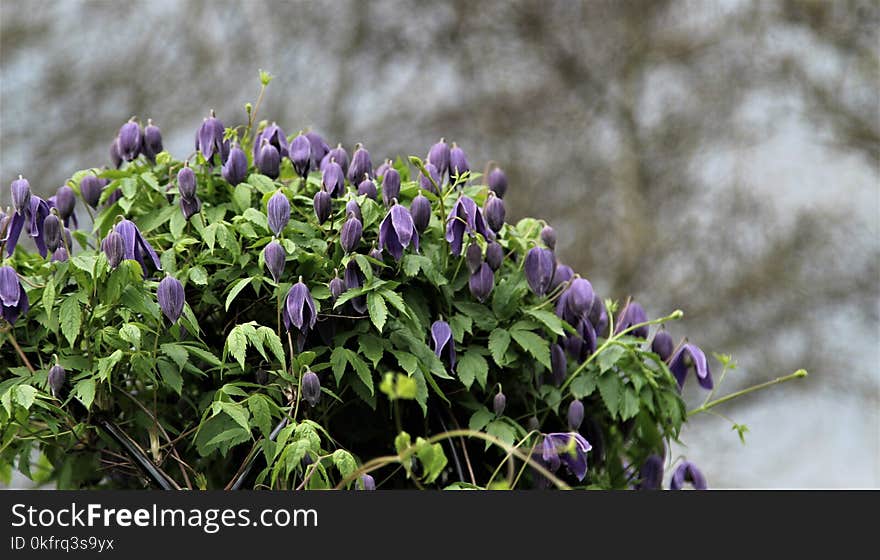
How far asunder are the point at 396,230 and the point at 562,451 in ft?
1.04

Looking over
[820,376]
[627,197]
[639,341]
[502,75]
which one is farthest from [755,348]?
[639,341]

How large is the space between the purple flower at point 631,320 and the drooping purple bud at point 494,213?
312 millimetres

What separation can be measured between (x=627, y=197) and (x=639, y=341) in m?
4.46

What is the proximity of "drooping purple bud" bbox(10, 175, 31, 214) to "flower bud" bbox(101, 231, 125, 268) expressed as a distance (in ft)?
0.61

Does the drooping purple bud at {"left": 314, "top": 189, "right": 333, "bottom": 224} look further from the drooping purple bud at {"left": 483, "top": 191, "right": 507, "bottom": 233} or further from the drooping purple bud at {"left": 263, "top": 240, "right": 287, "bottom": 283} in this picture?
the drooping purple bud at {"left": 483, "top": 191, "right": 507, "bottom": 233}

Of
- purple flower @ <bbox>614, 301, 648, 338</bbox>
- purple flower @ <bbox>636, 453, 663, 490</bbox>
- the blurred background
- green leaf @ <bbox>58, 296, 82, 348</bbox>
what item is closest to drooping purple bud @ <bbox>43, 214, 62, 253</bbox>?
green leaf @ <bbox>58, 296, 82, 348</bbox>

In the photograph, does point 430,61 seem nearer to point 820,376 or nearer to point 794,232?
point 794,232

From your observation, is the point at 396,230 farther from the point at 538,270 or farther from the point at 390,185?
the point at 538,270

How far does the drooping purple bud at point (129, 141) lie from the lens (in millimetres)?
1442

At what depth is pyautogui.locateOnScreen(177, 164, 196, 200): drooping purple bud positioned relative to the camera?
4.22 feet

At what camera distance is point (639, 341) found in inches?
56.0

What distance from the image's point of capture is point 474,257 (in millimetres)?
1281

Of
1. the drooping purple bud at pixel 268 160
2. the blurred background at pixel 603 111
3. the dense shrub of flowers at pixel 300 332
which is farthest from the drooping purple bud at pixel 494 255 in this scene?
the blurred background at pixel 603 111

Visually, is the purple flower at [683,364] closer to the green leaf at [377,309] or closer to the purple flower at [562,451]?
the purple flower at [562,451]
